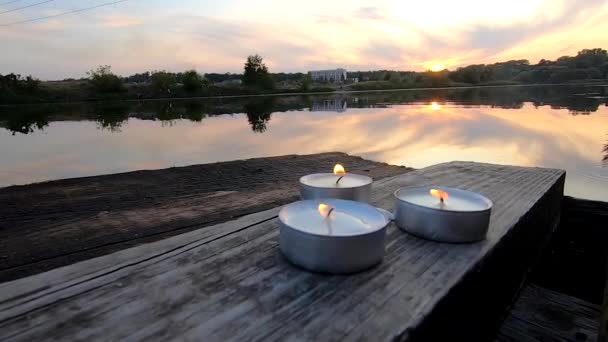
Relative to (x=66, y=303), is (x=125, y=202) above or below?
below

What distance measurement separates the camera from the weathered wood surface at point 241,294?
2.78 feet

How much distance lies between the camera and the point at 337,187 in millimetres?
1456

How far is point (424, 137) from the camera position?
45.2 feet

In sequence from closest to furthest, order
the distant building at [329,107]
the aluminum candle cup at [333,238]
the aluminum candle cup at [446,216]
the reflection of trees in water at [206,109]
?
the aluminum candle cup at [333,238] → the aluminum candle cup at [446,216] → the reflection of trees in water at [206,109] → the distant building at [329,107]

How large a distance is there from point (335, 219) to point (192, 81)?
220ft

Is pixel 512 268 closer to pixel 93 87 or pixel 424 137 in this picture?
pixel 424 137

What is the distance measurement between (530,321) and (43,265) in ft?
11.7

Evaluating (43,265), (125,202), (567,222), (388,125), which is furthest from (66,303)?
(388,125)

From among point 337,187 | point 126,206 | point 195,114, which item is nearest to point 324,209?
point 337,187

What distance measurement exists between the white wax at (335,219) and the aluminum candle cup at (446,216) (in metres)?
0.28

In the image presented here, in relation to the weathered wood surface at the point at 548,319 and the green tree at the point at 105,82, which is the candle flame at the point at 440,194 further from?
the green tree at the point at 105,82

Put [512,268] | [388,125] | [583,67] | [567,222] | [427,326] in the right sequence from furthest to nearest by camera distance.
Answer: [583,67], [388,125], [567,222], [512,268], [427,326]

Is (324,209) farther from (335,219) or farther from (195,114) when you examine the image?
(195,114)

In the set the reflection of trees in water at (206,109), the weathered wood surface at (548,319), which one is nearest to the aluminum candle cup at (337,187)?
the weathered wood surface at (548,319)
